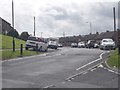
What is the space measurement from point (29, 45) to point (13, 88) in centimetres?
3109

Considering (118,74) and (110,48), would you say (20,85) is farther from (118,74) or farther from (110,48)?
Result: (110,48)

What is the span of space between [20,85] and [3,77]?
2.67 metres

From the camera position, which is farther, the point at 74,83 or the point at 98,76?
the point at 98,76

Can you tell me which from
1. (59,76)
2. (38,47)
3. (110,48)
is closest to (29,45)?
(38,47)

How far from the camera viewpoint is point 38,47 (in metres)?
42.2

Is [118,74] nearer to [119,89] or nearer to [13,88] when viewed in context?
[119,89]

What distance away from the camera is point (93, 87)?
12.1m

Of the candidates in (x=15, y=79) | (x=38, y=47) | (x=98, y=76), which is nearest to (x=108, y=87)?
(x=98, y=76)

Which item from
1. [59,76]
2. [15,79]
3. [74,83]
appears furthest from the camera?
[59,76]

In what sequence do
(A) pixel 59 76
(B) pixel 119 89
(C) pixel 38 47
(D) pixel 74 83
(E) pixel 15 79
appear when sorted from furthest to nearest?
1. (C) pixel 38 47
2. (A) pixel 59 76
3. (E) pixel 15 79
4. (D) pixel 74 83
5. (B) pixel 119 89

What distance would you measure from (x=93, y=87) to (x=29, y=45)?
31.0 metres

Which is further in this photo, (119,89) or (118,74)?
(118,74)

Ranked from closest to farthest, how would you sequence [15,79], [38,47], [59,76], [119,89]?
[119,89] → [15,79] → [59,76] → [38,47]

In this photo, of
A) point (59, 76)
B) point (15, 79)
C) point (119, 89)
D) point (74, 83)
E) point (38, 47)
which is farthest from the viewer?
point (38, 47)
